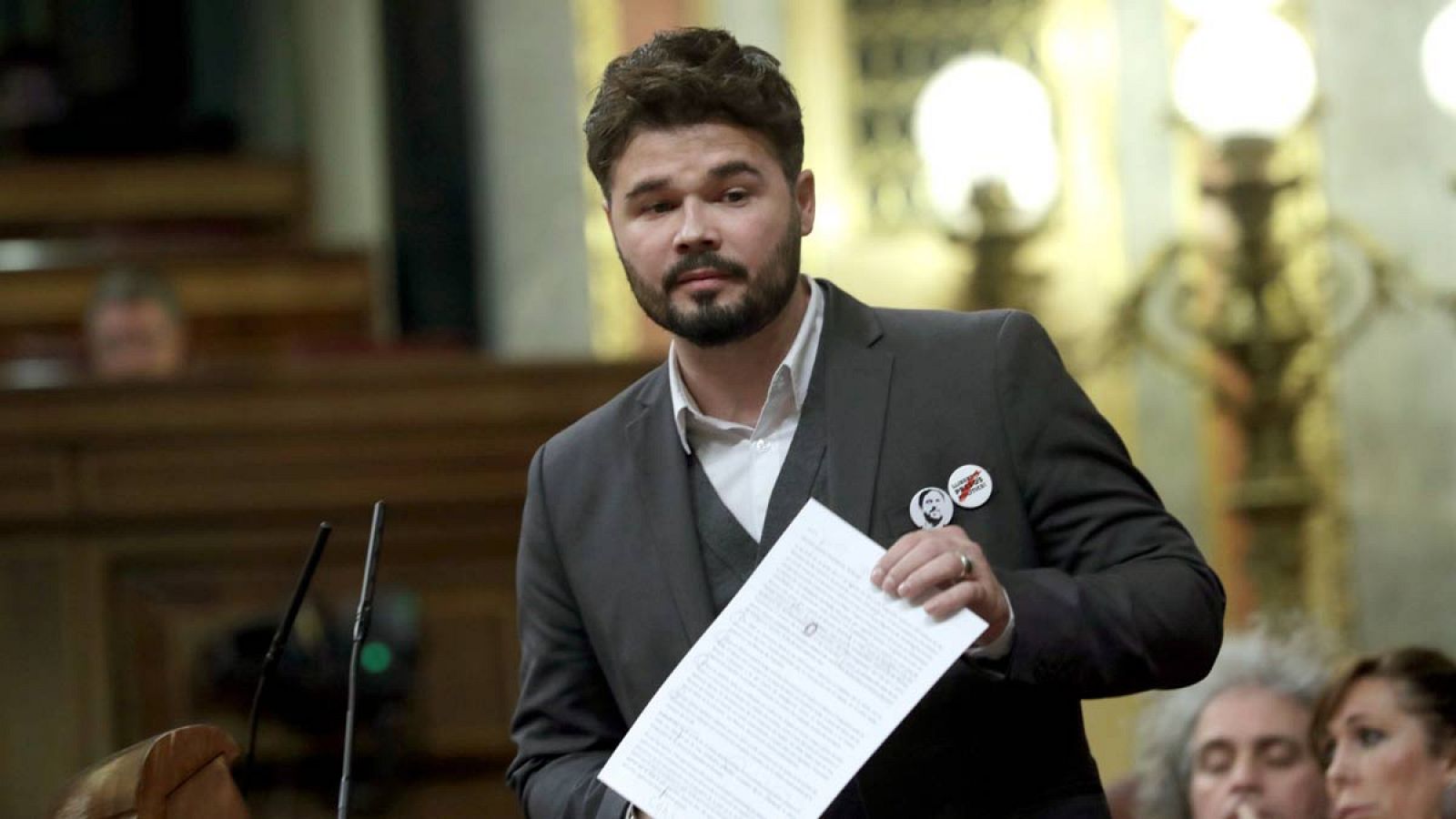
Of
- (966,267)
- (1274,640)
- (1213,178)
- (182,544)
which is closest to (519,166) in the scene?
(966,267)

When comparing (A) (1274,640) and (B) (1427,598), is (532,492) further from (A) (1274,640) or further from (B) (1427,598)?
(B) (1427,598)

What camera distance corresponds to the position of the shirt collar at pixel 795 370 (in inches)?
93.7

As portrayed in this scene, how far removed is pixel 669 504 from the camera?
92.9 inches

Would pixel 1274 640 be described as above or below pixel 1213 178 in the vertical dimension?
below

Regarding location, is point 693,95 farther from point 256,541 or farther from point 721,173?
point 256,541

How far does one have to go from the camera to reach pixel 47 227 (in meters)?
9.22

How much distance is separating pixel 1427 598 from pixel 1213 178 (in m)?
1.45

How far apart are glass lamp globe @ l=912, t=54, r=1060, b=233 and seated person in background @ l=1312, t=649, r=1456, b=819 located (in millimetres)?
3366

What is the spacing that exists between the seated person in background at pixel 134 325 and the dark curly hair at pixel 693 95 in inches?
162

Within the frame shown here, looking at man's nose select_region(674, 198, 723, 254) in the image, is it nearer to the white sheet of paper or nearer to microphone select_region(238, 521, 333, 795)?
the white sheet of paper

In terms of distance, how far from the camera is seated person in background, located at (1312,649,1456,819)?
10.7 ft

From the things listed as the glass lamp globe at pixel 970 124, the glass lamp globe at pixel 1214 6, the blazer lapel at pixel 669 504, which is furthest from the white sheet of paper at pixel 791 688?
the glass lamp globe at pixel 1214 6

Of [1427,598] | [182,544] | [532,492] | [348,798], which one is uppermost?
[532,492]

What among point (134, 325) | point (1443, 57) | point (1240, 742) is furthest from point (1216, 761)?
A: point (134, 325)
